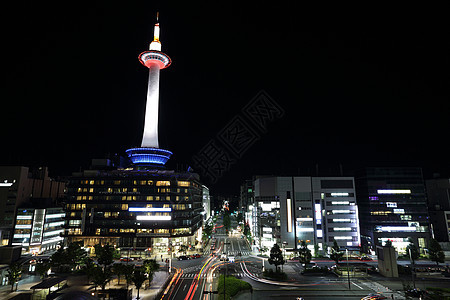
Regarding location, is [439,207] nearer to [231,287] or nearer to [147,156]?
[231,287]

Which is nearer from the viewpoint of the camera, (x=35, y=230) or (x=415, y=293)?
(x=415, y=293)

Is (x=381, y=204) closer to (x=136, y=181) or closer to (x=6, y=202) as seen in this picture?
(x=136, y=181)

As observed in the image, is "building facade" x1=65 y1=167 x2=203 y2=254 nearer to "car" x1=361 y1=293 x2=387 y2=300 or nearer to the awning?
the awning

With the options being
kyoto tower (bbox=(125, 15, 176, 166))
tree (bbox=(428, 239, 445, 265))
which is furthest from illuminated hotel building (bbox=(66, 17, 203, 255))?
tree (bbox=(428, 239, 445, 265))

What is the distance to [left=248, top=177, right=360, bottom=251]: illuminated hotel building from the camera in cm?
Answer: 7912

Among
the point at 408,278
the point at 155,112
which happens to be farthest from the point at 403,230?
the point at 155,112

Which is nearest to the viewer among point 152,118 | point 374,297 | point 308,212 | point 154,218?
point 374,297

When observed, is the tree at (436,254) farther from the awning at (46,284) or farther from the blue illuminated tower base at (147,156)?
the blue illuminated tower base at (147,156)

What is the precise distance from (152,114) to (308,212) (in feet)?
253

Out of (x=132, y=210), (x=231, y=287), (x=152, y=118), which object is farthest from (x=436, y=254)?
(x=152, y=118)

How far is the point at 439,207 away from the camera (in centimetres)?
8488

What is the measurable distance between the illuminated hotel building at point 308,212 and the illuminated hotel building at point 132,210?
2665cm

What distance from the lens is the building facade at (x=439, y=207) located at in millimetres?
79000

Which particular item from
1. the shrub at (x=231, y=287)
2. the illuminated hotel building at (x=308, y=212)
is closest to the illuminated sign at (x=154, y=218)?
the illuminated hotel building at (x=308, y=212)
